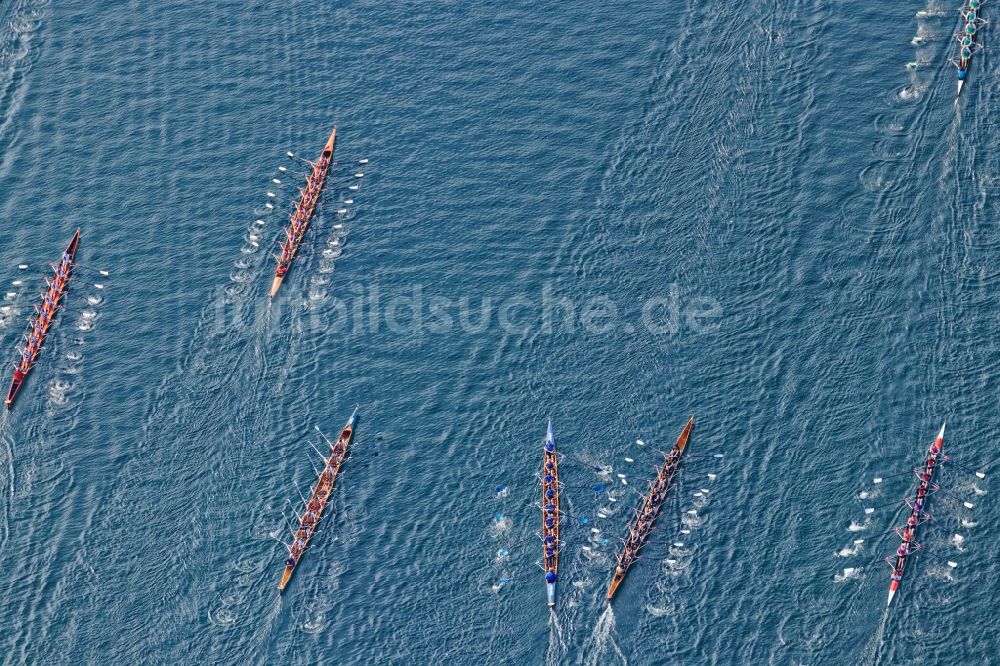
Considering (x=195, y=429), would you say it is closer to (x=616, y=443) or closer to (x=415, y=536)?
(x=415, y=536)

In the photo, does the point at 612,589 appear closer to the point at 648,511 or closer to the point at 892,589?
the point at 648,511

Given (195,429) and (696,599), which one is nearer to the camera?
(696,599)

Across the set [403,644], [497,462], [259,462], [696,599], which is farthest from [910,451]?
[259,462]

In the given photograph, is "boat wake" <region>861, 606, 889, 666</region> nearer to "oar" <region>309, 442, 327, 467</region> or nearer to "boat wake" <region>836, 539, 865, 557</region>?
"boat wake" <region>836, 539, 865, 557</region>

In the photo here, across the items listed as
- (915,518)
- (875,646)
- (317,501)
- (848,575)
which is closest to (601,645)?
(848,575)

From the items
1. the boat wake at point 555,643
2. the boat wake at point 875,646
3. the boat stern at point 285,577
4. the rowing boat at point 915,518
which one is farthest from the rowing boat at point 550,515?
the rowing boat at point 915,518

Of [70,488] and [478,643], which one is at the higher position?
[70,488]
